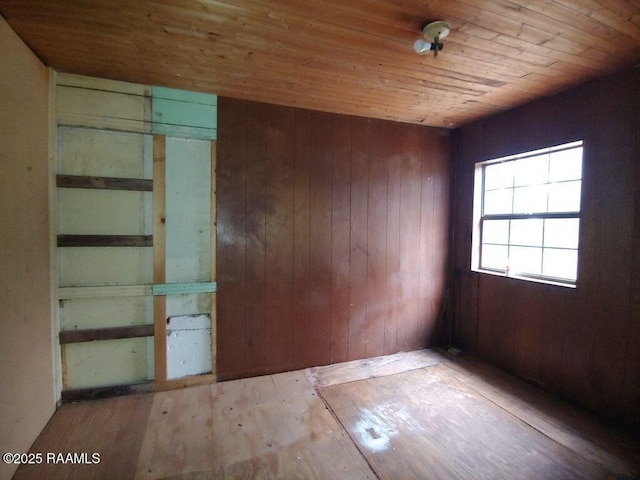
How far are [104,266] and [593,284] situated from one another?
3.80m

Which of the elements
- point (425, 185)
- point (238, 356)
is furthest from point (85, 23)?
point (425, 185)

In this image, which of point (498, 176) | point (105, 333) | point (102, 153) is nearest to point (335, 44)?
point (102, 153)

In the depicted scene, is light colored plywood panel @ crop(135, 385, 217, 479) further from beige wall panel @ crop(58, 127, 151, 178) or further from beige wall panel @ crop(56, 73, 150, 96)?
beige wall panel @ crop(56, 73, 150, 96)

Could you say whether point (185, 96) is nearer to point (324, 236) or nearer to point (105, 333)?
point (324, 236)

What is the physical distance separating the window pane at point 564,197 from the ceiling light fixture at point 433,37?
5.53 feet

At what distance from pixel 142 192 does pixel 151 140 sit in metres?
0.43

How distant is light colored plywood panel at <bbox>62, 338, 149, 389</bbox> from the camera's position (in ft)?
7.23

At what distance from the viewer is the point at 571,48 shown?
176 cm

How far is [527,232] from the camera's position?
105 inches

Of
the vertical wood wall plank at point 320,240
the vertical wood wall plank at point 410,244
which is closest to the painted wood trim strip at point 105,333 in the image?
the vertical wood wall plank at point 320,240

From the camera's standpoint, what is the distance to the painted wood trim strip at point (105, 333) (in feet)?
7.07

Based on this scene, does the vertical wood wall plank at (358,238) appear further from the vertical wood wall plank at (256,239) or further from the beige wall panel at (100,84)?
the beige wall panel at (100,84)

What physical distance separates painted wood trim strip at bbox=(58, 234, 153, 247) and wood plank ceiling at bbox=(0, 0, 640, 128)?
122 centimetres

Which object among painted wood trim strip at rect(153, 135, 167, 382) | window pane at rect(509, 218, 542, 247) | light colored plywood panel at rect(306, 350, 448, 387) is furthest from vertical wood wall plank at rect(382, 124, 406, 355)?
painted wood trim strip at rect(153, 135, 167, 382)
